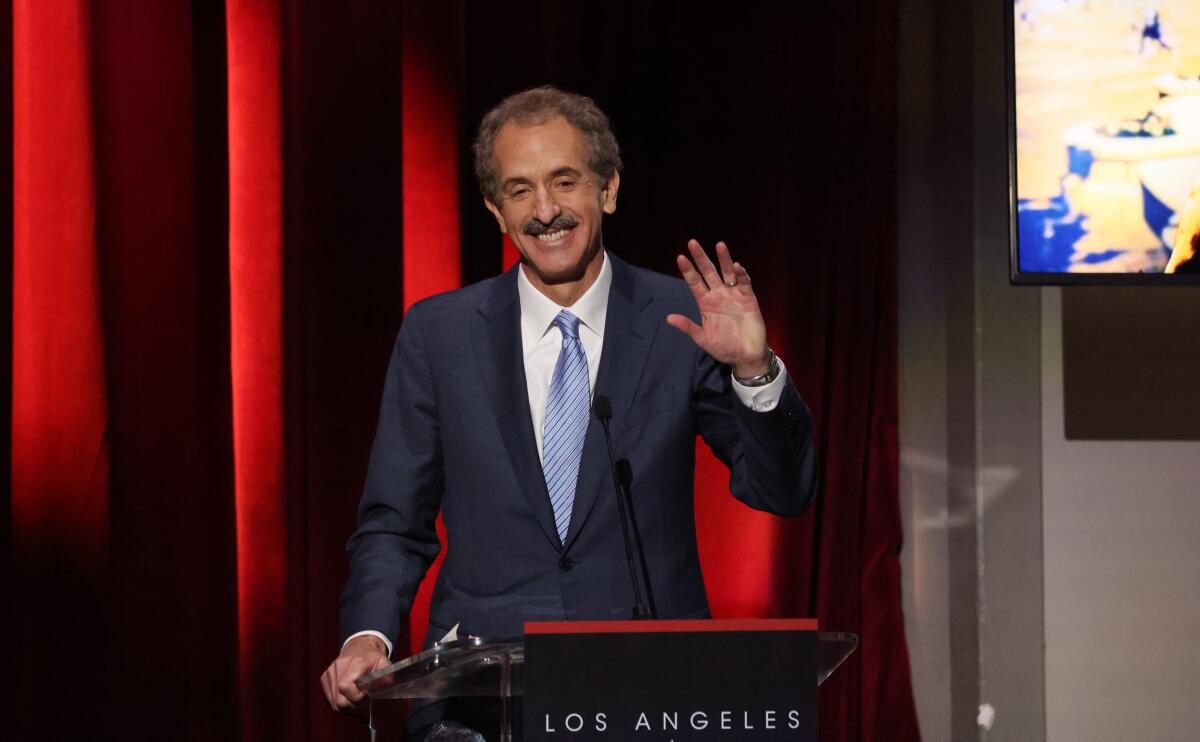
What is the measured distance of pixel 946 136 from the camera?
11.7 feet

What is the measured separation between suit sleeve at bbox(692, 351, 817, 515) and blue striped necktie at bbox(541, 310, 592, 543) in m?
0.18

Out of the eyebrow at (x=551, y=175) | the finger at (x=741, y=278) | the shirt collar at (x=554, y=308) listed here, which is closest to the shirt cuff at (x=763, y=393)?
A: the finger at (x=741, y=278)

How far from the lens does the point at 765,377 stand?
170cm

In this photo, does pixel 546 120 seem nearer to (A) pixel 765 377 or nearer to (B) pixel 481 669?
(A) pixel 765 377

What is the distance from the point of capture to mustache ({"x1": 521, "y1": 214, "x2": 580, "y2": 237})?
200cm

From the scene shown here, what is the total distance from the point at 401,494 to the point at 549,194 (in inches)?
18.8

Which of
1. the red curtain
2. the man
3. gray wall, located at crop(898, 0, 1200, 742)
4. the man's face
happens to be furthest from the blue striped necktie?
gray wall, located at crop(898, 0, 1200, 742)

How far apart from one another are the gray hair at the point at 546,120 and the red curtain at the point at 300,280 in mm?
676

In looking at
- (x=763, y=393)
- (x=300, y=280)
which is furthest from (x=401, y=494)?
(x=300, y=280)

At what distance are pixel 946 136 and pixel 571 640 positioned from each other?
101 inches

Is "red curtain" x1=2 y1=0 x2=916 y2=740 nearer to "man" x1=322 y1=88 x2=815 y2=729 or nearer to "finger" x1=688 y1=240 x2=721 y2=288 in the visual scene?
"man" x1=322 y1=88 x2=815 y2=729

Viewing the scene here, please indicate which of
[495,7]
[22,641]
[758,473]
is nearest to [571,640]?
[758,473]

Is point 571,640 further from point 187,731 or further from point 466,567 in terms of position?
point 187,731

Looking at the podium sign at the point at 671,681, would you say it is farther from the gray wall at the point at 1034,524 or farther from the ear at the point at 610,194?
the gray wall at the point at 1034,524
